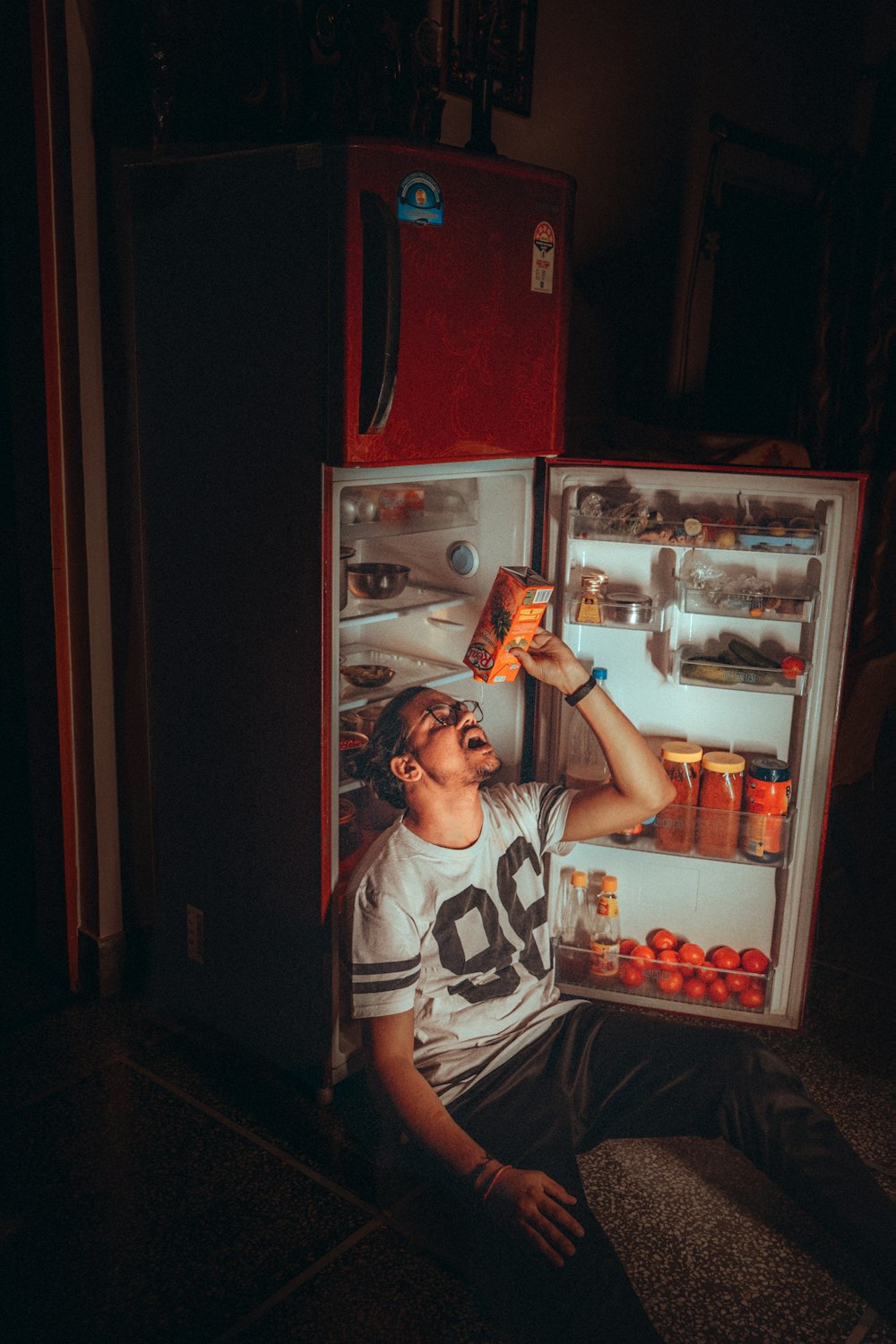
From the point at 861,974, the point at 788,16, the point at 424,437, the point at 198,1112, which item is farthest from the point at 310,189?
the point at 788,16

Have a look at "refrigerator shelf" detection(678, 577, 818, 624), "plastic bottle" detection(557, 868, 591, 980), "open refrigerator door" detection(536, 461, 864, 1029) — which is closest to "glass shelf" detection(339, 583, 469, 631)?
"open refrigerator door" detection(536, 461, 864, 1029)

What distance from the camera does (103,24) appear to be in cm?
229

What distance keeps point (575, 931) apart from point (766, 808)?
0.61 meters

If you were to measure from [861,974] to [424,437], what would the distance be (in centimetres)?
198

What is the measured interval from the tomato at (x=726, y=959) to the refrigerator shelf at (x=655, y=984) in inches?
0.9

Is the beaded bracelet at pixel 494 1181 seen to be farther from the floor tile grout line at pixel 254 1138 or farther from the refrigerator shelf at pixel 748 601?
the refrigerator shelf at pixel 748 601

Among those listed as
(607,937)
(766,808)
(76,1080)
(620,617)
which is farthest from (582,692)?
(76,1080)

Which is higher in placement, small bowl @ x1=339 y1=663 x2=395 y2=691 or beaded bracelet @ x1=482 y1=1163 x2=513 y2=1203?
small bowl @ x1=339 y1=663 x2=395 y2=691

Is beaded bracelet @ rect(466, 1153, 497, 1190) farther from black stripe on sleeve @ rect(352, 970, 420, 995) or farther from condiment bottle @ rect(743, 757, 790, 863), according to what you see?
condiment bottle @ rect(743, 757, 790, 863)

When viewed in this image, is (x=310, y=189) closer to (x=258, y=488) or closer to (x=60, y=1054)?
(x=258, y=488)

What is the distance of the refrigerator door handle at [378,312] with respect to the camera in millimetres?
1866

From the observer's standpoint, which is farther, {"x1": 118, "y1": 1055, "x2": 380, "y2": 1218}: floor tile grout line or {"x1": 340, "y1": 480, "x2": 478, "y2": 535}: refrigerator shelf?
{"x1": 340, "y1": 480, "x2": 478, "y2": 535}: refrigerator shelf

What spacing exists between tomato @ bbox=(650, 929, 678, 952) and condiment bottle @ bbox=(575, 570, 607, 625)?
86cm

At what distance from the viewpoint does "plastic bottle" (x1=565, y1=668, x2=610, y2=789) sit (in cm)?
261
